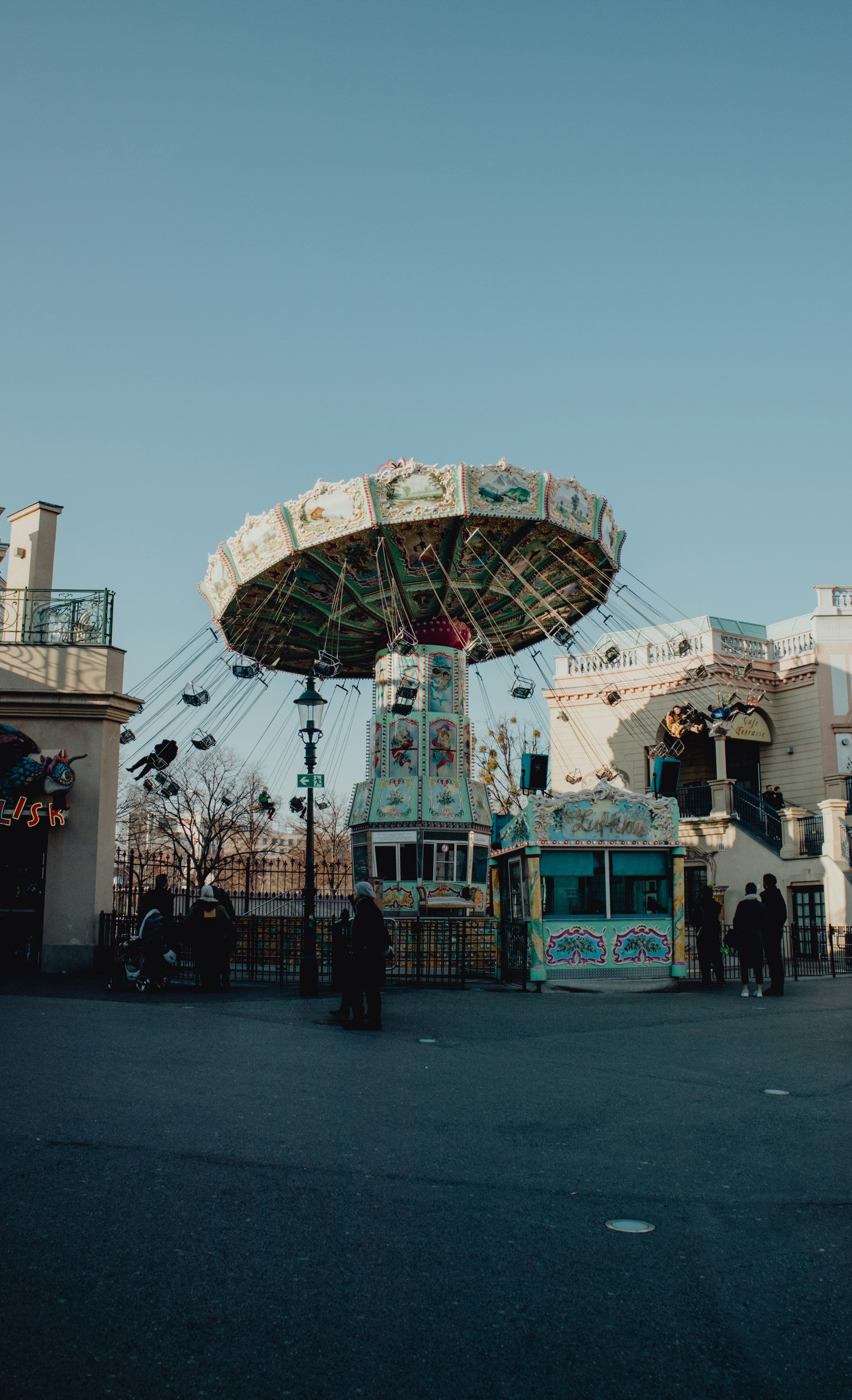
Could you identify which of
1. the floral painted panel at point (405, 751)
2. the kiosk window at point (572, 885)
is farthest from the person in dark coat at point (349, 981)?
the floral painted panel at point (405, 751)

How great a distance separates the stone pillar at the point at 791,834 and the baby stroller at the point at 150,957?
19.8 m

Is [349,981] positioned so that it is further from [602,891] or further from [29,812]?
[29,812]

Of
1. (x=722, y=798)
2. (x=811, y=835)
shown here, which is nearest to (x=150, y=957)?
(x=811, y=835)

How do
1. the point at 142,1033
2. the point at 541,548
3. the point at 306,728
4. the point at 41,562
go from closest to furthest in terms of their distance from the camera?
the point at 142,1033
the point at 306,728
the point at 41,562
the point at 541,548

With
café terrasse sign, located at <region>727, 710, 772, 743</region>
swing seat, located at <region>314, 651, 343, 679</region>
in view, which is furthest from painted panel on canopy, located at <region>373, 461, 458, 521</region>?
café terrasse sign, located at <region>727, 710, 772, 743</region>

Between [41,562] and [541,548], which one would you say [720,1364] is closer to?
[41,562]

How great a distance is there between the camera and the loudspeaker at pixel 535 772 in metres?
22.2

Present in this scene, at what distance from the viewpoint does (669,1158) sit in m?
5.93

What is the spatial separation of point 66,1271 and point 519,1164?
103 inches

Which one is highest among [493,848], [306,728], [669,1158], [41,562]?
[41,562]

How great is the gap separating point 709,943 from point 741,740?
17.7 metres

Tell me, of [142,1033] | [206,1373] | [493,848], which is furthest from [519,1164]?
[493,848]

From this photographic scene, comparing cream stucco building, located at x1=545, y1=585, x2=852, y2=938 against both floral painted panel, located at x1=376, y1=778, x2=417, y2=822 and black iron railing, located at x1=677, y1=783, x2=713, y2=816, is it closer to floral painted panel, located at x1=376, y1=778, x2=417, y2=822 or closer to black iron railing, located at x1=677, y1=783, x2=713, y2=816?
black iron railing, located at x1=677, y1=783, x2=713, y2=816

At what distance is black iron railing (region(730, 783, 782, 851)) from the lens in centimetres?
3066
